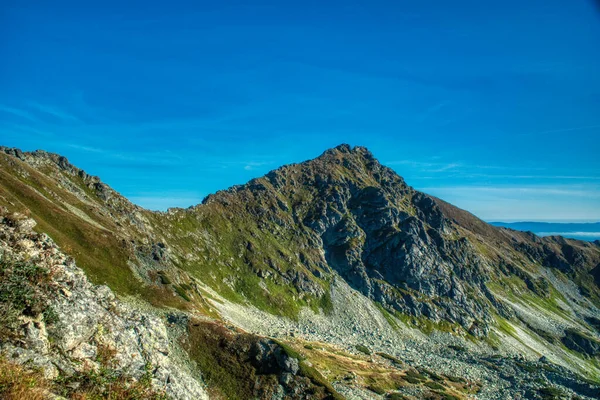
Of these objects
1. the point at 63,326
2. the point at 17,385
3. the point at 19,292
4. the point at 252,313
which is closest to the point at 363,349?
the point at 252,313

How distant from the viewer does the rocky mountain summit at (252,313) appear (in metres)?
31.5

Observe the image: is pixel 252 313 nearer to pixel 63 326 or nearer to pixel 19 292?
pixel 63 326

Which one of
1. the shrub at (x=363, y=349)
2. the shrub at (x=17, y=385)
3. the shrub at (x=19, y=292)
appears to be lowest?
the shrub at (x=363, y=349)

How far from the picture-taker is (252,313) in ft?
414

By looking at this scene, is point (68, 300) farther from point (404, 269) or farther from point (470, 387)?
point (404, 269)

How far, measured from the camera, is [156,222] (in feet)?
456

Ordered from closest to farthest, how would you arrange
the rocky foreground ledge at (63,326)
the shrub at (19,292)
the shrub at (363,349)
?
the rocky foreground ledge at (63,326) < the shrub at (19,292) < the shrub at (363,349)

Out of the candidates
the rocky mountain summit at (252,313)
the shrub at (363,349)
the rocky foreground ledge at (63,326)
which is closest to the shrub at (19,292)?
the rocky foreground ledge at (63,326)

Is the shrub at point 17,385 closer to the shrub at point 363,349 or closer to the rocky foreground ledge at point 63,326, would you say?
the rocky foreground ledge at point 63,326

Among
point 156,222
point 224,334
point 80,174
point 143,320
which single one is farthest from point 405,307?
point 143,320

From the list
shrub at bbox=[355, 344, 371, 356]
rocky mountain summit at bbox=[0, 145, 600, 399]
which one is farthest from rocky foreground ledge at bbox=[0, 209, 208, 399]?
shrub at bbox=[355, 344, 371, 356]

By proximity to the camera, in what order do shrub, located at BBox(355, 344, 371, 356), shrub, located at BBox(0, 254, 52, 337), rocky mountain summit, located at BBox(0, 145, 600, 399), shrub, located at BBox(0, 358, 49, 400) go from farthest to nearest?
shrub, located at BBox(355, 344, 371, 356)
rocky mountain summit, located at BBox(0, 145, 600, 399)
shrub, located at BBox(0, 254, 52, 337)
shrub, located at BBox(0, 358, 49, 400)

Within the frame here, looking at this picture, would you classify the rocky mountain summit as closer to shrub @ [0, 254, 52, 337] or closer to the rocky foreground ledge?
the rocky foreground ledge

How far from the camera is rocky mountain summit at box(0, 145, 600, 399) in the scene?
31.5 metres
